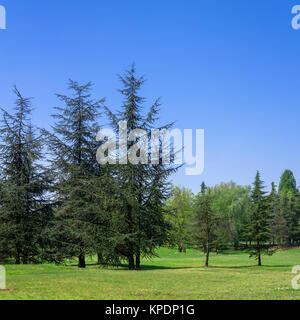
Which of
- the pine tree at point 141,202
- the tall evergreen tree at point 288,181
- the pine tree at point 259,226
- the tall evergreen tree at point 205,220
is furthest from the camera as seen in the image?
the tall evergreen tree at point 288,181

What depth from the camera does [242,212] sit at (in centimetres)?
6356

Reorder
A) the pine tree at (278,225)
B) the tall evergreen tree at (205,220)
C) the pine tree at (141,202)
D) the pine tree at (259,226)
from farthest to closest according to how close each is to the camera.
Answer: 1. the pine tree at (278,225)
2. the pine tree at (259,226)
3. the tall evergreen tree at (205,220)
4. the pine tree at (141,202)

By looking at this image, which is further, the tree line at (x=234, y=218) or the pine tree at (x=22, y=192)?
the tree line at (x=234, y=218)

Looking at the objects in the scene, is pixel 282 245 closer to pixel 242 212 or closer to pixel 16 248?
pixel 242 212

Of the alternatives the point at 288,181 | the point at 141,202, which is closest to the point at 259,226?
the point at 141,202

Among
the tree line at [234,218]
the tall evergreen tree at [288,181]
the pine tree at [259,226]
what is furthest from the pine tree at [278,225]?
the pine tree at [259,226]

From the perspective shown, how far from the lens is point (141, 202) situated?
73.1 ft

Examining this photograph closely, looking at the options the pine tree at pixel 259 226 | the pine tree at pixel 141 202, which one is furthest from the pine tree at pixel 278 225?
the pine tree at pixel 141 202

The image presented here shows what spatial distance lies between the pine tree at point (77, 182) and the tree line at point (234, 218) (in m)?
5.41

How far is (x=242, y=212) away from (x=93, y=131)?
45394 mm

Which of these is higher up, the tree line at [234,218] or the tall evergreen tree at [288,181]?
the tall evergreen tree at [288,181]

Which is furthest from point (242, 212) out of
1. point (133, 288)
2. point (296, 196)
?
point (133, 288)

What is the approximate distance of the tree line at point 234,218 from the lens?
111 feet

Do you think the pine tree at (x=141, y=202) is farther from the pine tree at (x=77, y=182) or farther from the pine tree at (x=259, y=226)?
the pine tree at (x=259, y=226)
